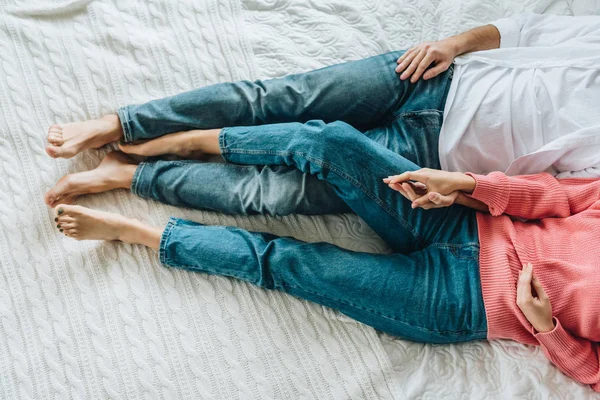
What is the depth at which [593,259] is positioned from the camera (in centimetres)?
98

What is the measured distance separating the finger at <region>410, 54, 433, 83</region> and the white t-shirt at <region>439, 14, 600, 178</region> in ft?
0.23

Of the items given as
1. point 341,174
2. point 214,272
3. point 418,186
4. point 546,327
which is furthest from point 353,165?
point 546,327

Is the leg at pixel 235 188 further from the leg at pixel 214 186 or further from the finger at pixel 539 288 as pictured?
the finger at pixel 539 288

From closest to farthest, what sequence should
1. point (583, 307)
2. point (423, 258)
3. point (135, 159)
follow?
point (583, 307) → point (423, 258) → point (135, 159)

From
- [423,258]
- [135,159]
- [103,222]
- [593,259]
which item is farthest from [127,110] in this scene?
[593,259]

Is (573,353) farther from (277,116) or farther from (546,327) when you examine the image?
(277,116)

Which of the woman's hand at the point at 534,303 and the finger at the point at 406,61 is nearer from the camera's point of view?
the woman's hand at the point at 534,303

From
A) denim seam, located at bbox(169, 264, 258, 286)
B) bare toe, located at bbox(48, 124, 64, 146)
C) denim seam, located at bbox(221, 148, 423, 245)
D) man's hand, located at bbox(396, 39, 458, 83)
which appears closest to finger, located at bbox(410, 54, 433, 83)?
man's hand, located at bbox(396, 39, 458, 83)

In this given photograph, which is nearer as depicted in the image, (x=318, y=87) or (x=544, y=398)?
(x=544, y=398)

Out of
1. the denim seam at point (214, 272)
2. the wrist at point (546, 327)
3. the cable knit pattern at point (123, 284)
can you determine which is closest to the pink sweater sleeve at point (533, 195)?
the wrist at point (546, 327)

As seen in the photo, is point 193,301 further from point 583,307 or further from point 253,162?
point 583,307

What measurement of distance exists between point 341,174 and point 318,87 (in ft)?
0.71

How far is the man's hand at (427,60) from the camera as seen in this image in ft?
3.73

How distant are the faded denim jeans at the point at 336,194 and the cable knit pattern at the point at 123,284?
0.06 meters
